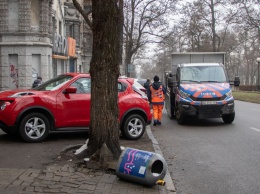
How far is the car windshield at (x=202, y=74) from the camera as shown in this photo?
45.2 feet

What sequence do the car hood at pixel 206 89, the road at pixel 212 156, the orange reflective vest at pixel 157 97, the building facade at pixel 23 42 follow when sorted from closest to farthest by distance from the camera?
the road at pixel 212 156
the car hood at pixel 206 89
the orange reflective vest at pixel 157 97
the building facade at pixel 23 42

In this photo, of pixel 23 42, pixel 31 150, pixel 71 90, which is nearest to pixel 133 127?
pixel 71 90

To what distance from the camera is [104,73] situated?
670 centimetres

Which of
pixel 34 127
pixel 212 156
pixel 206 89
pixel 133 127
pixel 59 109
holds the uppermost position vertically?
pixel 206 89

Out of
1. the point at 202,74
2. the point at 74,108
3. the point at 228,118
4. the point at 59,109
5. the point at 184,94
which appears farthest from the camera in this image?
the point at 202,74

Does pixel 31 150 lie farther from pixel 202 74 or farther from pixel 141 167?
pixel 202 74

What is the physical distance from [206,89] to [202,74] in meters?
1.20

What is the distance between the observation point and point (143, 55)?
63.8 meters

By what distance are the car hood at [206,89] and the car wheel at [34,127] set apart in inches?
222

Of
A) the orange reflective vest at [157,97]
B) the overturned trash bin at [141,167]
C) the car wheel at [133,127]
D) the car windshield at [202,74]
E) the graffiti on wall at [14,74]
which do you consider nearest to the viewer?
the overturned trash bin at [141,167]

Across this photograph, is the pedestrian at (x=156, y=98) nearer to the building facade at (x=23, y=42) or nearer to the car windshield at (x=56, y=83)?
the car windshield at (x=56, y=83)

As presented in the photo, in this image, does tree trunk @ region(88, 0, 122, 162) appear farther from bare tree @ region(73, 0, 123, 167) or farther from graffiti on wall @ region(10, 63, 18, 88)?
graffiti on wall @ region(10, 63, 18, 88)

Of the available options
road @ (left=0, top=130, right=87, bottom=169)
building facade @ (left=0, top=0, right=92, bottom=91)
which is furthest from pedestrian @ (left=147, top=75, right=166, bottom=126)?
building facade @ (left=0, top=0, right=92, bottom=91)

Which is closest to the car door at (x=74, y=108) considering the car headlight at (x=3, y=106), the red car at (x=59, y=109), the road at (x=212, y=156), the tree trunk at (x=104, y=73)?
the red car at (x=59, y=109)
